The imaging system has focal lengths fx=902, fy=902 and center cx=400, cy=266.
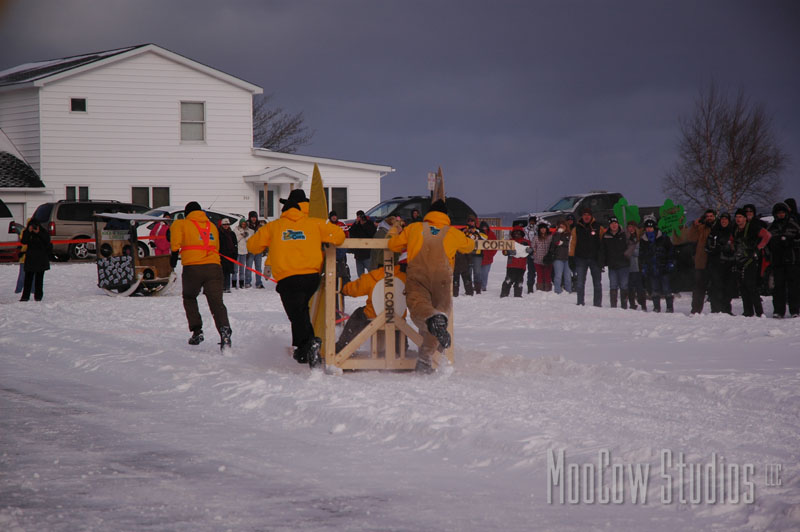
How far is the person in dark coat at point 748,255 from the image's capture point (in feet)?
46.2

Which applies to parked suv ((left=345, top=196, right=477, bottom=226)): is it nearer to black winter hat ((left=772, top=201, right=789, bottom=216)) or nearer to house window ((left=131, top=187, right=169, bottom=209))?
house window ((left=131, top=187, right=169, bottom=209))

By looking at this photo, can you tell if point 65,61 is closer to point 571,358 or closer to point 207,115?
point 207,115

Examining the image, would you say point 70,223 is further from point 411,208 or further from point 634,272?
point 634,272

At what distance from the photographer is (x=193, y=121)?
32.6 meters

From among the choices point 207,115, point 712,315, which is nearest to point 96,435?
point 712,315

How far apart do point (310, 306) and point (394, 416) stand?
2980 mm

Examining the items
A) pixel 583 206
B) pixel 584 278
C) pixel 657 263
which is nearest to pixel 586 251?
pixel 584 278

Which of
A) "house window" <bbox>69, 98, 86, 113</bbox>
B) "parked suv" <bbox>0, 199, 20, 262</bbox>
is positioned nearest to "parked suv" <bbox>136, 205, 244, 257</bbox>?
"parked suv" <bbox>0, 199, 20, 262</bbox>

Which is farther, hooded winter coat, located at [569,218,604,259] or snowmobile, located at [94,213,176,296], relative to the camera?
snowmobile, located at [94,213,176,296]

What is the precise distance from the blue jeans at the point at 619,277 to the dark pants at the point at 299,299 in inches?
338

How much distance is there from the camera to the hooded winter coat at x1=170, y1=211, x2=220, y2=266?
35.4 feet

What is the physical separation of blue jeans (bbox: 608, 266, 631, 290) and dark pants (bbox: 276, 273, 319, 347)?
338 inches

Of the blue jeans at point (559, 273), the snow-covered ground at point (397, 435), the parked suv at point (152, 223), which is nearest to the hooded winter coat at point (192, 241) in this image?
the snow-covered ground at point (397, 435)

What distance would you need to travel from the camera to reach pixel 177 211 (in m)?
26.2
